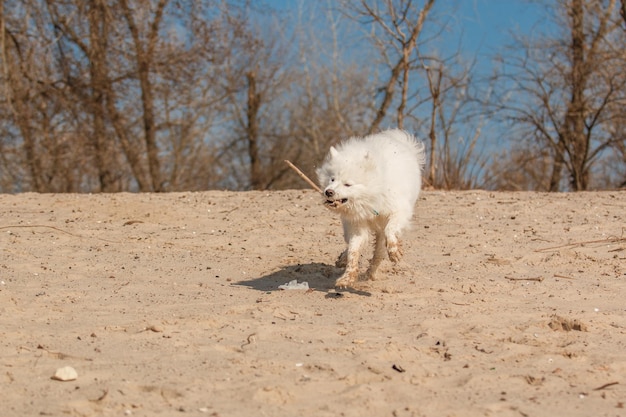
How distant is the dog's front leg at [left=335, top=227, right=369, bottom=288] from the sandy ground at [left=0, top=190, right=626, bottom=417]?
137 millimetres

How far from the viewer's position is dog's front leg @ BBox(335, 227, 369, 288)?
7.09m

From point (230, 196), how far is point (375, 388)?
7758 mm

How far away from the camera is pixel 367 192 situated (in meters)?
7.11

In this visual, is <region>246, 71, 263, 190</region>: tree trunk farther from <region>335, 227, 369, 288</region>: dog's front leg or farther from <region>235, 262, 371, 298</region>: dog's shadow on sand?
<region>335, 227, 369, 288</region>: dog's front leg

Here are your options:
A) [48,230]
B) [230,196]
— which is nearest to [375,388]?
[48,230]

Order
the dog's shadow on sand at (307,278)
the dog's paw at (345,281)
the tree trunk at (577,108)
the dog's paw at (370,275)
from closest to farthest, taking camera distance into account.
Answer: the dog's paw at (345,281) < the dog's shadow on sand at (307,278) < the dog's paw at (370,275) < the tree trunk at (577,108)

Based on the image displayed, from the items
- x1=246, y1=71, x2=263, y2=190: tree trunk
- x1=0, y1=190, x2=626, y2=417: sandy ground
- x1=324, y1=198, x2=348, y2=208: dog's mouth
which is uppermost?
x1=246, y1=71, x2=263, y2=190: tree trunk

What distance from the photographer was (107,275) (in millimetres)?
7695

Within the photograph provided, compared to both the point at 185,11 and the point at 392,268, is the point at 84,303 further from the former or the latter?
the point at 185,11

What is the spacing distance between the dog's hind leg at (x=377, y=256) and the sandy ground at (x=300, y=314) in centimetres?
15

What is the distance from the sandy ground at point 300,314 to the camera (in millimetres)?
4586

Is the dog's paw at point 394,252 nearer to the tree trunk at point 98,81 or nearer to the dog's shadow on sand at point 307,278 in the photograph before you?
the dog's shadow on sand at point 307,278

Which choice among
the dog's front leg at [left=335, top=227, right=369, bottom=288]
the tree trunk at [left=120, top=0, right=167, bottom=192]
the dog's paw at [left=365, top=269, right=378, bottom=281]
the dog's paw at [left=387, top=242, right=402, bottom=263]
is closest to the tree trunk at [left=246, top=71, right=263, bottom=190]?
the tree trunk at [left=120, top=0, right=167, bottom=192]

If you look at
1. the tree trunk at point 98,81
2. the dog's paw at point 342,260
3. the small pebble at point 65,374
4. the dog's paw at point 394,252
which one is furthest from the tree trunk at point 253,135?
the small pebble at point 65,374
